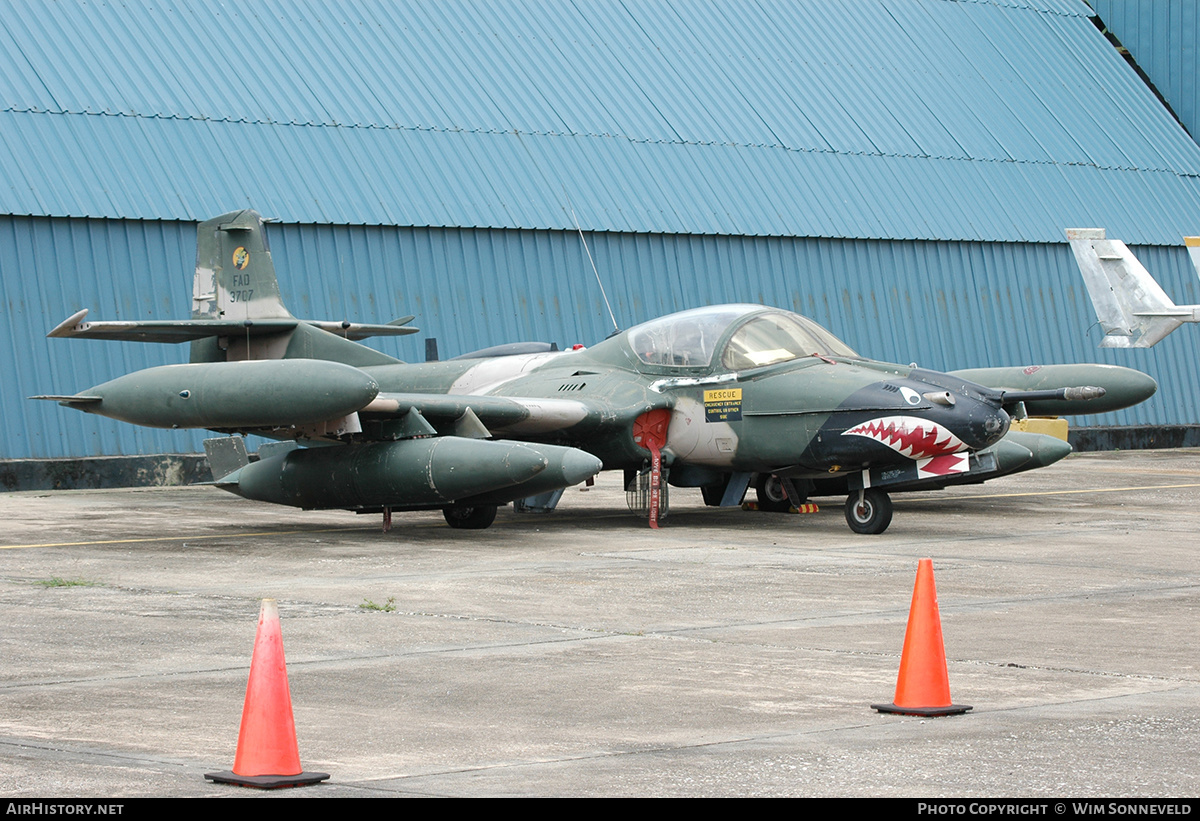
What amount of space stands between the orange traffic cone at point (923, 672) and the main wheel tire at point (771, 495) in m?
10.8

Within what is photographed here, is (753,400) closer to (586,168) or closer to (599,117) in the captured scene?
(586,168)

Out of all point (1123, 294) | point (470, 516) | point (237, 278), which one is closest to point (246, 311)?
point (237, 278)

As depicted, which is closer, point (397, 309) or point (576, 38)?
point (397, 309)

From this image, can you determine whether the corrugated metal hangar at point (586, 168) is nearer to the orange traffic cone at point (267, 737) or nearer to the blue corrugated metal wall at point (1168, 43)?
the blue corrugated metal wall at point (1168, 43)

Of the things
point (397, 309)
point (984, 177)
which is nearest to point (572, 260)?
point (397, 309)

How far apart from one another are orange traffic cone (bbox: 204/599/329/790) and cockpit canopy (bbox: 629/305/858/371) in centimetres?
1069

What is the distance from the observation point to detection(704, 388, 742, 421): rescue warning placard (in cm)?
1548

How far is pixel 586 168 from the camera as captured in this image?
2734cm

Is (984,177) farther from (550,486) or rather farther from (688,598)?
(688,598)

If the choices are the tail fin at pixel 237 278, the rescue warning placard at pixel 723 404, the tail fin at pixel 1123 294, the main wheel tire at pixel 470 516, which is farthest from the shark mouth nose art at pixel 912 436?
the tail fin at pixel 1123 294

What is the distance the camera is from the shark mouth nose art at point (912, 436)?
14.3 m

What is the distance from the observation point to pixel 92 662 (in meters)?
7.70

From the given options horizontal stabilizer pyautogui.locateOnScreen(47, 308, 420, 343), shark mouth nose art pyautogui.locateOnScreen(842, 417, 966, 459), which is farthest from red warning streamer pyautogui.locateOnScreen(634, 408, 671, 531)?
horizontal stabilizer pyautogui.locateOnScreen(47, 308, 420, 343)

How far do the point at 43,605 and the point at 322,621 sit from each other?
202 cm
